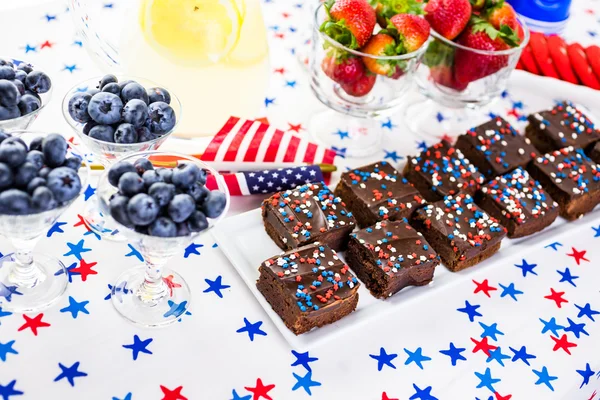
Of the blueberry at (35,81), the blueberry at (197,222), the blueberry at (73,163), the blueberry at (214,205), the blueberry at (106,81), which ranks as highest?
the blueberry at (35,81)

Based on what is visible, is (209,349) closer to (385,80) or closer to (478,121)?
(385,80)

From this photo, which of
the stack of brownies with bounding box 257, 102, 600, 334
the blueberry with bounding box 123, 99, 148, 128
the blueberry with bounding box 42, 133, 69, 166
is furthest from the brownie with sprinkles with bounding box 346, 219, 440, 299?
the blueberry with bounding box 42, 133, 69, 166

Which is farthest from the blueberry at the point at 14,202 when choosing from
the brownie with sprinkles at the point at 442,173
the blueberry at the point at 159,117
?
the brownie with sprinkles at the point at 442,173

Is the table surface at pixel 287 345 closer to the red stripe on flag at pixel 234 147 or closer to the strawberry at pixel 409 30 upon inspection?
the red stripe on flag at pixel 234 147

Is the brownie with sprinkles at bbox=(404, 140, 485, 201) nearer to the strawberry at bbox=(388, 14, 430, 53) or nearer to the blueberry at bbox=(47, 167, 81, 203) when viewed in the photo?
the strawberry at bbox=(388, 14, 430, 53)

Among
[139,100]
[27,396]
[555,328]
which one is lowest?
[555,328]

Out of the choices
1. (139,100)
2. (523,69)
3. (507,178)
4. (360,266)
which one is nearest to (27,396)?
(139,100)
